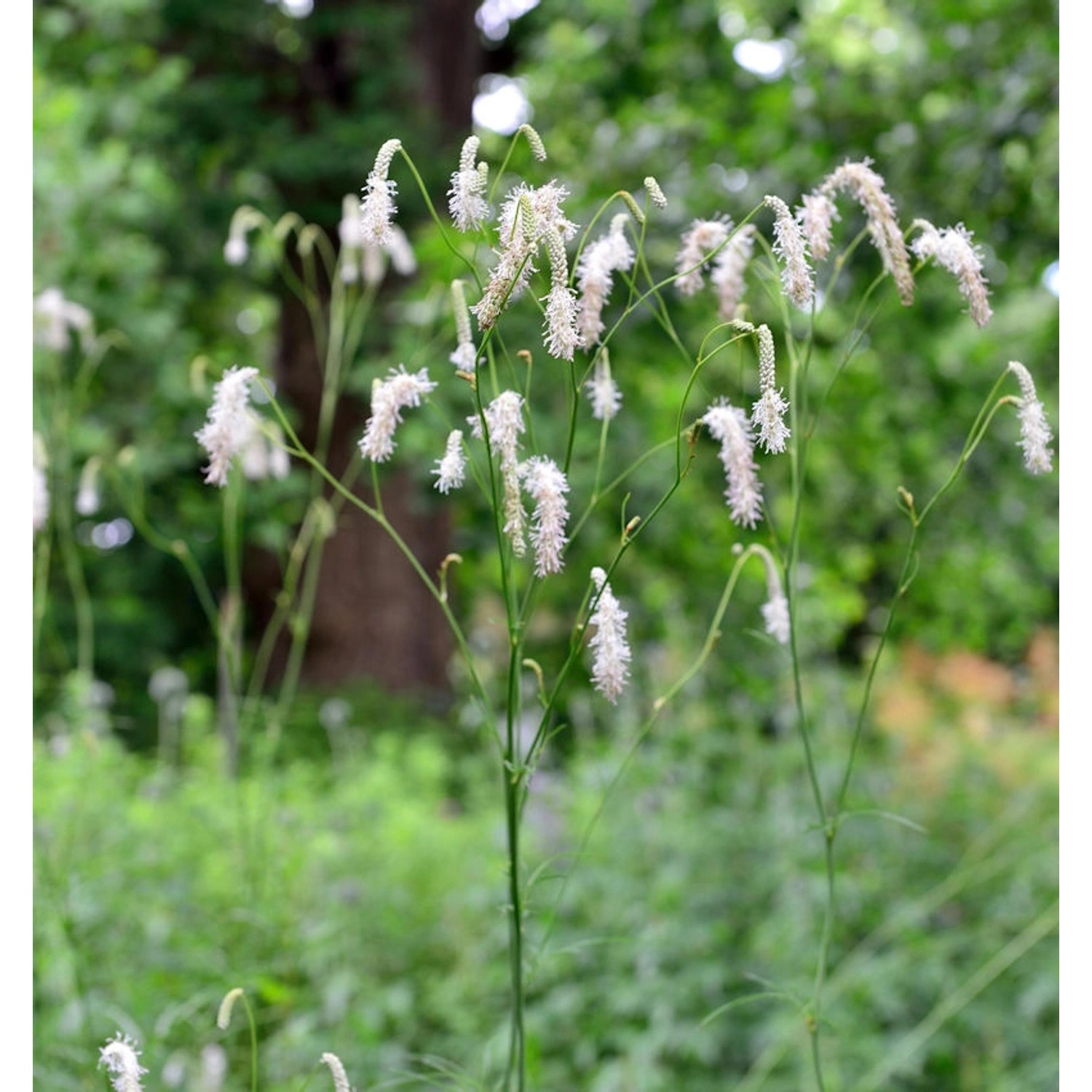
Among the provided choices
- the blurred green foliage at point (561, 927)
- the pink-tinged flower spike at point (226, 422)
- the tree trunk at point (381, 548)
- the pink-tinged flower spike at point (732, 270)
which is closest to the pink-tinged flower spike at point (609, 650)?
the pink-tinged flower spike at point (226, 422)

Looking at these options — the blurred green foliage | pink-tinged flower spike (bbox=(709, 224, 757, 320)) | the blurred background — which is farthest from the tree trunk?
pink-tinged flower spike (bbox=(709, 224, 757, 320))

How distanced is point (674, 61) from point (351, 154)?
167 centimetres

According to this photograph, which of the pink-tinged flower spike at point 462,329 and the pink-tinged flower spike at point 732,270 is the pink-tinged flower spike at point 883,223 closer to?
the pink-tinged flower spike at point 732,270

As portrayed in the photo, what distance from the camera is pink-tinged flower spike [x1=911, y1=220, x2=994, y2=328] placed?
0.95 metres

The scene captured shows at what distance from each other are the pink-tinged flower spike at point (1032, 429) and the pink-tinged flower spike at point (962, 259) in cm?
5

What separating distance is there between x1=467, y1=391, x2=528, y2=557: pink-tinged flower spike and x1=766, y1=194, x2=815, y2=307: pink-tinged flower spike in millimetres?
212

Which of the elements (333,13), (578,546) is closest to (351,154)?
(333,13)

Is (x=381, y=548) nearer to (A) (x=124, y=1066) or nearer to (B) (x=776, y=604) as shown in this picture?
(B) (x=776, y=604)

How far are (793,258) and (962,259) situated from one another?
222mm

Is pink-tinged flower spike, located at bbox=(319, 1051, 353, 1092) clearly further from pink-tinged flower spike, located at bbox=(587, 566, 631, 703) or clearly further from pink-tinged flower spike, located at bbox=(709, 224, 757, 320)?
pink-tinged flower spike, located at bbox=(709, 224, 757, 320)

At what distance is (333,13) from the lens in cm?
613

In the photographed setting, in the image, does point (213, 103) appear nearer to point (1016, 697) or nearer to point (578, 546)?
point (578, 546)

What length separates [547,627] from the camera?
9.14 meters
